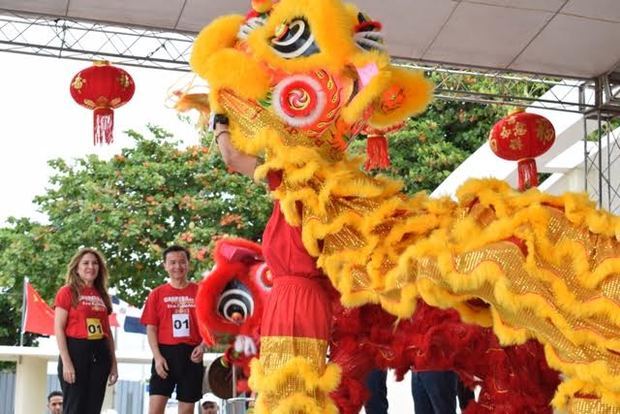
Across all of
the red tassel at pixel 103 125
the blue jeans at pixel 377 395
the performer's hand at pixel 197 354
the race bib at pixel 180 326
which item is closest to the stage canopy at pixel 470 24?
the red tassel at pixel 103 125

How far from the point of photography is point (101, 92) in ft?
21.2

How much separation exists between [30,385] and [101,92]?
4.63 meters

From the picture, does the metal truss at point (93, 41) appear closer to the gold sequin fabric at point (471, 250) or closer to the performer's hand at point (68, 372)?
the performer's hand at point (68, 372)

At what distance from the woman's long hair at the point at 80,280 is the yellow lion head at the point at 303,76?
2291 millimetres

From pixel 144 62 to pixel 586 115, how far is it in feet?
12.3

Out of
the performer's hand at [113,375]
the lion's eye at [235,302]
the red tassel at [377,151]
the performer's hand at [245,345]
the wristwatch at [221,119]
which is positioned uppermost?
the red tassel at [377,151]

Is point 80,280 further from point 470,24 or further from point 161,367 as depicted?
point 470,24

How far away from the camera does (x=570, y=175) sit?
10336 mm

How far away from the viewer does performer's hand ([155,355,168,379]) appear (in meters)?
4.85

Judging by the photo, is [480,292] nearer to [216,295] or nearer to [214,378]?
[216,295]

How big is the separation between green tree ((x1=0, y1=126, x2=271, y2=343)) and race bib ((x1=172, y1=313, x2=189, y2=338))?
761 centimetres

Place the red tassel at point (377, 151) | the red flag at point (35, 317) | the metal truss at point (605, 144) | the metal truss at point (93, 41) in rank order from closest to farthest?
1. the red tassel at point (377, 151)
2. the metal truss at point (93, 41)
3. the metal truss at point (605, 144)
4. the red flag at point (35, 317)

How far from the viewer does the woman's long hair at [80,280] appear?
4840 mm

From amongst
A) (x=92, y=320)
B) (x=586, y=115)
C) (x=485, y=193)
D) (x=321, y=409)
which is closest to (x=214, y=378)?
(x=92, y=320)
